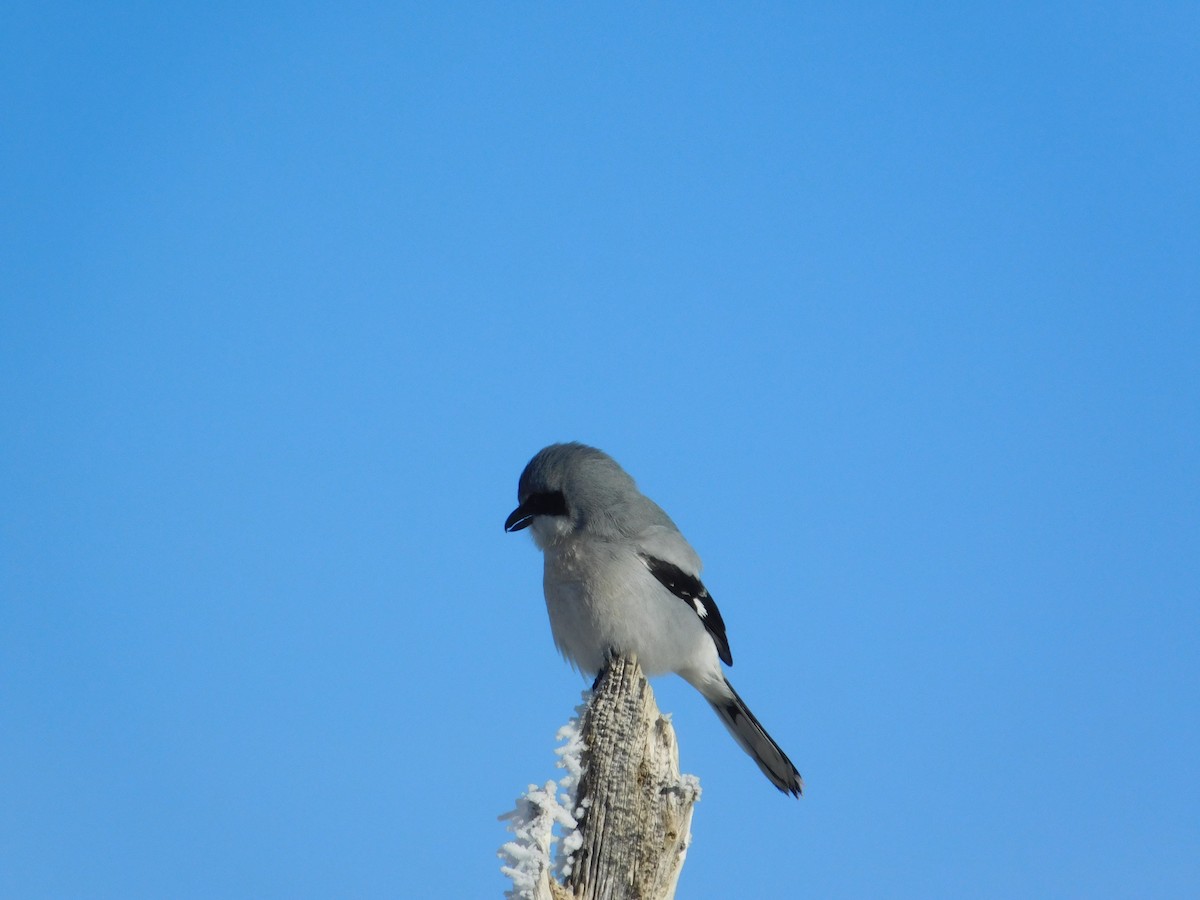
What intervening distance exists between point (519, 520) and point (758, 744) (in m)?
2.03

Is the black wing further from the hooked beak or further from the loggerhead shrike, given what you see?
the hooked beak

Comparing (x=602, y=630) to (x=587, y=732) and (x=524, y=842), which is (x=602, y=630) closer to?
(x=587, y=732)

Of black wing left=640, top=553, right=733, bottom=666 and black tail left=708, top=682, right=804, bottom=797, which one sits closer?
black wing left=640, top=553, right=733, bottom=666

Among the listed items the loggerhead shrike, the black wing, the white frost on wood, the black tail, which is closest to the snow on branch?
the white frost on wood

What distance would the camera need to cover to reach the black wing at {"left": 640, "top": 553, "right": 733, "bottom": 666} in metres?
6.75

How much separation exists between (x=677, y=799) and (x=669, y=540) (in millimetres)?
2991

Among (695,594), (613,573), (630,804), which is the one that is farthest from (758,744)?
(630,804)

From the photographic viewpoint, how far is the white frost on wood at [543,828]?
3648 millimetres

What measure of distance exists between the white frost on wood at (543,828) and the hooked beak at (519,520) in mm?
2935

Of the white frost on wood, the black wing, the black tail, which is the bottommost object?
the white frost on wood

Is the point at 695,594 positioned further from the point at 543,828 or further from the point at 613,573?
the point at 543,828

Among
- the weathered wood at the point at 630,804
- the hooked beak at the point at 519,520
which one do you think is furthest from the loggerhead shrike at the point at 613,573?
the weathered wood at the point at 630,804

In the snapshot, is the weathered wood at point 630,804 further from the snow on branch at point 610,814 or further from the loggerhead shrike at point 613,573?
the loggerhead shrike at point 613,573

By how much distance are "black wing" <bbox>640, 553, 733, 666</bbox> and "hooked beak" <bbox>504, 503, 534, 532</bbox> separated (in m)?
0.77
